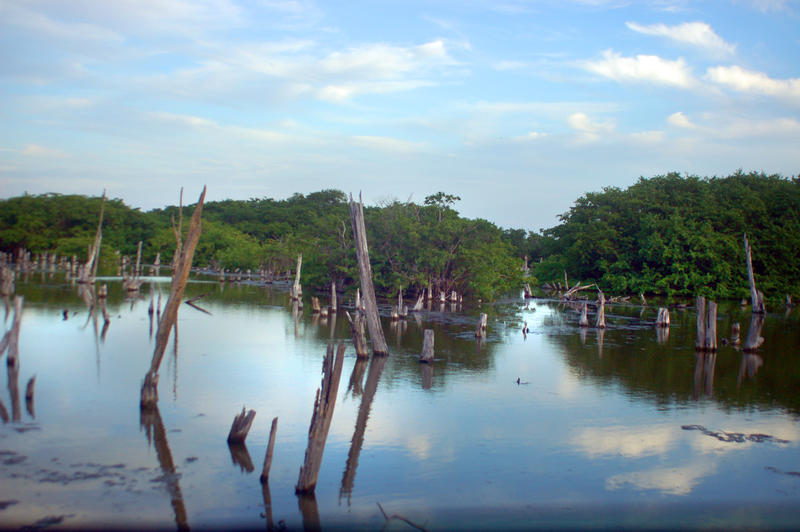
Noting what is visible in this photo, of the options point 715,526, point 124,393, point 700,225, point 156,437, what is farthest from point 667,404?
point 700,225

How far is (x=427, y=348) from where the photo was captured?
730 inches

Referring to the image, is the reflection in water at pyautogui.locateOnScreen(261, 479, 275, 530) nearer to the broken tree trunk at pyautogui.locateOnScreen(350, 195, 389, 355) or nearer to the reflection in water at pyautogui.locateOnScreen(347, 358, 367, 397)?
the reflection in water at pyautogui.locateOnScreen(347, 358, 367, 397)

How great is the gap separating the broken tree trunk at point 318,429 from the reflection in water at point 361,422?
1.68ft

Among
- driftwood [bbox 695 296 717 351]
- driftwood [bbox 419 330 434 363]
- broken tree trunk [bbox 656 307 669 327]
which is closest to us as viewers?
driftwood [bbox 419 330 434 363]

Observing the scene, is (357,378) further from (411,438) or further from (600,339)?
(600,339)

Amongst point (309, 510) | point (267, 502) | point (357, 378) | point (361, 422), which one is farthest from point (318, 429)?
point (357, 378)

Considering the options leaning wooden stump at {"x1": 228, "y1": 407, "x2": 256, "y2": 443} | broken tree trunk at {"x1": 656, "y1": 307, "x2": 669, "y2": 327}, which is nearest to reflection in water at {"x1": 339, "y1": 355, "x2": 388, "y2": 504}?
leaning wooden stump at {"x1": 228, "y1": 407, "x2": 256, "y2": 443}

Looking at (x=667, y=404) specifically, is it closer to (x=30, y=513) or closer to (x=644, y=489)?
(x=644, y=489)

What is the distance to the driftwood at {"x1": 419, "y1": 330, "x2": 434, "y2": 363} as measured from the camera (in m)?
18.4

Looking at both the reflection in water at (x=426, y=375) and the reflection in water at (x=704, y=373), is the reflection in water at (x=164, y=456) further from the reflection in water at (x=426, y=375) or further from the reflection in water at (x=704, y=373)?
the reflection in water at (x=704, y=373)

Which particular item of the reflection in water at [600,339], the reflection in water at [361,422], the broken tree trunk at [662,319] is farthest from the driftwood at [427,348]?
the broken tree trunk at [662,319]

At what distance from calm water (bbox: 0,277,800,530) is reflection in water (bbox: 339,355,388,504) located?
0.06m

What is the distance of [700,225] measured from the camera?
48.6 meters

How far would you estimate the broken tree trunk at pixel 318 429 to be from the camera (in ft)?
26.9
